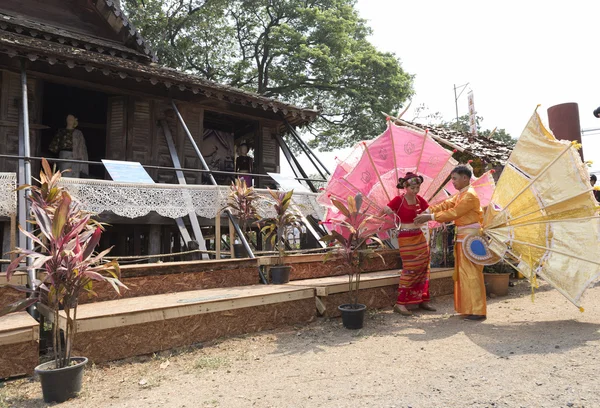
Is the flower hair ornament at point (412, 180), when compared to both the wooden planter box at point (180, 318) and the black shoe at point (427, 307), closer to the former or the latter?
the black shoe at point (427, 307)

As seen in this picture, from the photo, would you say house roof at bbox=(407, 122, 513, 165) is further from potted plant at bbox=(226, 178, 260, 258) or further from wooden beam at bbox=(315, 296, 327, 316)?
wooden beam at bbox=(315, 296, 327, 316)

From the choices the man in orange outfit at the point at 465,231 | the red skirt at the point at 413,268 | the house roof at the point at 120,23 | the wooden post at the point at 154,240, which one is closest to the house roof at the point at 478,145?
the man in orange outfit at the point at 465,231

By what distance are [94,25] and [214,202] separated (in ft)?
23.7

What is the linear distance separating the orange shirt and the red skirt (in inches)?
17.4

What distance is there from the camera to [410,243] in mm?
5359

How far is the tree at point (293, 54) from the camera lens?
19.8 m

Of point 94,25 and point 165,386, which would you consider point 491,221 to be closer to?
point 165,386

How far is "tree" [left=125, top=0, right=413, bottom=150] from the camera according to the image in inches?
781

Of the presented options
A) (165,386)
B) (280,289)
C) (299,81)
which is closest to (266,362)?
(165,386)

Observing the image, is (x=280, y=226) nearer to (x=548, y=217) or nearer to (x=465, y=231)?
(x=465, y=231)

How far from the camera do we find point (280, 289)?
16.7ft

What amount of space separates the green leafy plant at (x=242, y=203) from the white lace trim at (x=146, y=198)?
163 millimetres

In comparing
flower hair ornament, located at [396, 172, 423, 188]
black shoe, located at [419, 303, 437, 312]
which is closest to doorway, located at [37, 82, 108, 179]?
flower hair ornament, located at [396, 172, 423, 188]

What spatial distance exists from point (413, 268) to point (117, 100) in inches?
297
